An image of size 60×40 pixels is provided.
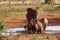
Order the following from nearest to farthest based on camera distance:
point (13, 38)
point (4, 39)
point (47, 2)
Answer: point (4, 39) → point (13, 38) → point (47, 2)

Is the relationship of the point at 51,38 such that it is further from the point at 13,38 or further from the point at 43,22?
the point at 43,22

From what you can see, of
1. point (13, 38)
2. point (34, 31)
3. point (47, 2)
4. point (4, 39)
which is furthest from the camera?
point (47, 2)

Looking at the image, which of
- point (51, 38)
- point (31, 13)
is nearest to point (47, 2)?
point (31, 13)

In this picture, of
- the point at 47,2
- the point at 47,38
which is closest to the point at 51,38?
the point at 47,38

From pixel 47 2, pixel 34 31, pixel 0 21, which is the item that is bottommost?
pixel 47 2

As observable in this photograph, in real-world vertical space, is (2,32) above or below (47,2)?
above

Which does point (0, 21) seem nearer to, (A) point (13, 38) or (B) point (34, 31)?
(A) point (13, 38)

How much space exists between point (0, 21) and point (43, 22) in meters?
4.14

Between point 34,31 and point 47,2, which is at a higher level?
point 34,31

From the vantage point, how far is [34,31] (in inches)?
629

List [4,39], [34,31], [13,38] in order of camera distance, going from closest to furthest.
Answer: [4,39]
[13,38]
[34,31]

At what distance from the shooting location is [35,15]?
16.7m

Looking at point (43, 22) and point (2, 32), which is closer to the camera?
point (2, 32)

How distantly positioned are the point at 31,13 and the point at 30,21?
0.91 metres
